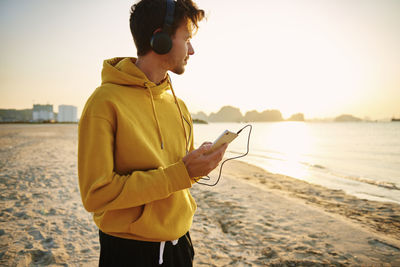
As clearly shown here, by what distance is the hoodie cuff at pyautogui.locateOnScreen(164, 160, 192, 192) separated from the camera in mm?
1195

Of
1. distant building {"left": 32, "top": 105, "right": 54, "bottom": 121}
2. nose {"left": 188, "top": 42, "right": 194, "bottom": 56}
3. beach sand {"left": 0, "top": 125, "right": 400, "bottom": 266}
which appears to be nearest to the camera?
nose {"left": 188, "top": 42, "right": 194, "bottom": 56}

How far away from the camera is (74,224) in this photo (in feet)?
14.9

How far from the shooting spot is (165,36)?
1413 mm

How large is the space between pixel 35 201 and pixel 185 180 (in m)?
6.13

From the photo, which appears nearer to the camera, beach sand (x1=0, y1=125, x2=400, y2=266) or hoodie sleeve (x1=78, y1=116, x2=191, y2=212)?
hoodie sleeve (x1=78, y1=116, x2=191, y2=212)

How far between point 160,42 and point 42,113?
154842mm

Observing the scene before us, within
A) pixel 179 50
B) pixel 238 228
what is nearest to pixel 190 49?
pixel 179 50

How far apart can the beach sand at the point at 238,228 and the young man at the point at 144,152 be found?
2571 millimetres

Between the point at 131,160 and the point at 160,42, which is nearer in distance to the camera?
the point at 131,160

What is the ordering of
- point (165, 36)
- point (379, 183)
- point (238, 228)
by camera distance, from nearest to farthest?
1. point (165, 36)
2. point (238, 228)
3. point (379, 183)

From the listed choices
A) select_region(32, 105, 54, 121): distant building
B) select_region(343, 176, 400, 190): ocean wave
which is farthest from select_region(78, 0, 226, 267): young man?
select_region(32, 105, 54, 121): distant building

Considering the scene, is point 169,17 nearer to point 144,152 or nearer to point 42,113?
point 144,152

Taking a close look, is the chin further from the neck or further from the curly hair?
the curly hair

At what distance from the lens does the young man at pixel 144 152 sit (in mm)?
1132
